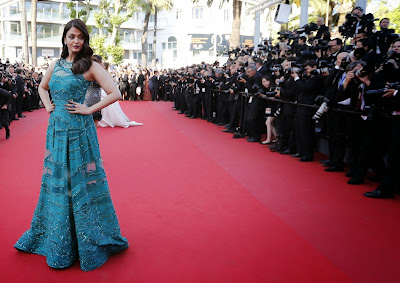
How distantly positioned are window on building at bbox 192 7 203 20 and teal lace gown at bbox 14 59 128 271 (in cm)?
4326

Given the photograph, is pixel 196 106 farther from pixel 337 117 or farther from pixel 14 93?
pixel 337 117

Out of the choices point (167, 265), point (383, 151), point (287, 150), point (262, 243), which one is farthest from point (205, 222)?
point (287, 150)

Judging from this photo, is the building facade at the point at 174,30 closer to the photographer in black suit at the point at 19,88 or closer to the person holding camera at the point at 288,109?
the photographer in black suit at the point at 19,88

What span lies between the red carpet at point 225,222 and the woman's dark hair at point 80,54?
150 cm

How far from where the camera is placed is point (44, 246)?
129 inches

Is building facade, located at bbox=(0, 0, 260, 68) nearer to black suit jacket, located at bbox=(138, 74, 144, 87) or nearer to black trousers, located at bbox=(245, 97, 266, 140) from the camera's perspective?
black suit jacket, located at bbox=(138, 74, 144, 87)

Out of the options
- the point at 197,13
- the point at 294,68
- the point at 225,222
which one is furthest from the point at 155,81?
the point at 197,13

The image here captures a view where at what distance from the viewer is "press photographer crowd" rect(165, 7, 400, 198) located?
515 centimetres

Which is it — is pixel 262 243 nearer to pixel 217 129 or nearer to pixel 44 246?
pixel 44 246

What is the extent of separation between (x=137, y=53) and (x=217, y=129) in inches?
1760

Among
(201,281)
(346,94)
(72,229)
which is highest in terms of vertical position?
(346,94)

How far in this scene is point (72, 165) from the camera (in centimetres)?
306

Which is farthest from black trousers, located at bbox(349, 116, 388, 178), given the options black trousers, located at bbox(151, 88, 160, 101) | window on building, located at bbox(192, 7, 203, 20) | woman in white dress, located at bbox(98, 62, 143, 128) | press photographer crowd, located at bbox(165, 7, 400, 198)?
window on building, located at bbox(192, 7, 203, 20)

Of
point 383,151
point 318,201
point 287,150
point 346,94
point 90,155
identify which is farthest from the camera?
point 287,150
